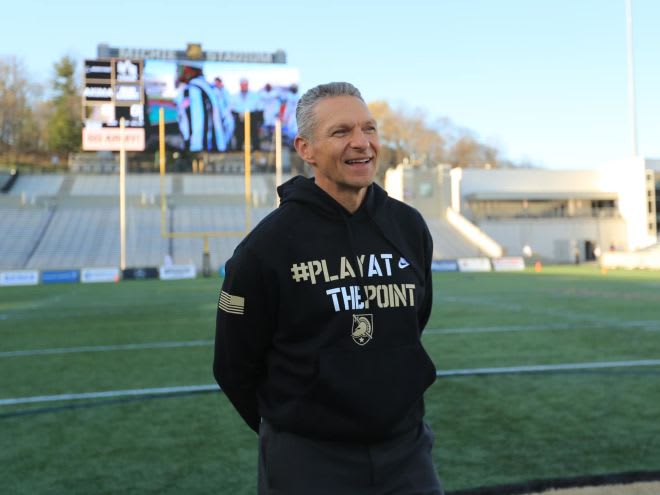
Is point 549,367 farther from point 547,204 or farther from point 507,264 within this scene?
point 547,204

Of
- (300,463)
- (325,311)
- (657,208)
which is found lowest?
(300,463)

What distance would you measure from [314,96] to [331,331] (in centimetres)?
61

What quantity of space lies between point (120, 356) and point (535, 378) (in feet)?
14.8

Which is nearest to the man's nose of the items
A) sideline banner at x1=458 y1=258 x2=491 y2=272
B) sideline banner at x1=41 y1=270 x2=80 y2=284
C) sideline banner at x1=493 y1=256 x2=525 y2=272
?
sideline banner at x1=41 y1=270 x2=80 y2=284

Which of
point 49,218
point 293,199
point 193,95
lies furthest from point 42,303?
point 193,95

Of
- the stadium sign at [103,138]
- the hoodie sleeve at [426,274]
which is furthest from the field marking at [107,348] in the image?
the stadium sign at [103,138]

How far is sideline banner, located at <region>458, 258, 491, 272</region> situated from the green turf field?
64.5ft

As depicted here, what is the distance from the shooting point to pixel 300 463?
5.86 ft

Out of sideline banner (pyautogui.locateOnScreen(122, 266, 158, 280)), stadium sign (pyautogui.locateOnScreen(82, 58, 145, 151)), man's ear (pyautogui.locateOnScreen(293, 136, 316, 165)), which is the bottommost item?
sideline banner (pyautogui.locateOnScreen(122, 266, 158, 280))

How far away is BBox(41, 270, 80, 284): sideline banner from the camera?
26422 millimetres

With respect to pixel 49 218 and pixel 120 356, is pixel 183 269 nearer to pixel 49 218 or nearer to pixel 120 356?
pixel 49 218

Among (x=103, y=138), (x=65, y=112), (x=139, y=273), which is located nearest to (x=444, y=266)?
(x=139, y=273)

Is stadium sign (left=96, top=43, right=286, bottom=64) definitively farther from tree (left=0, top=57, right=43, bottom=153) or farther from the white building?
tree (left=0, top=57, right=43, bottom=153)

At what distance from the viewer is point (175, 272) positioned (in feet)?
92.5
